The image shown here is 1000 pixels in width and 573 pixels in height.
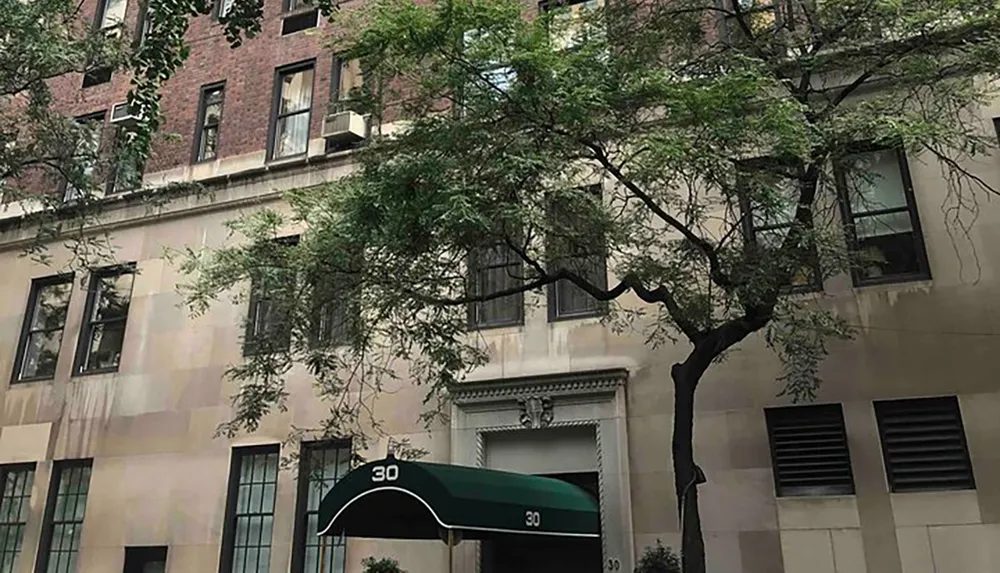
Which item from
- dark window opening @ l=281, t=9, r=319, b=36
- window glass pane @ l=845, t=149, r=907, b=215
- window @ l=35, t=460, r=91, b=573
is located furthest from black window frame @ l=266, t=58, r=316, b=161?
window glass pane @ l=845, t=149, r=907, b=215

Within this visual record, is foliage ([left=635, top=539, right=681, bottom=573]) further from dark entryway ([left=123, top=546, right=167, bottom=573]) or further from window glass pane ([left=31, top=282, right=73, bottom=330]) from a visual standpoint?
window glass pane ([left=31, top=282, right=73, bottom=330])

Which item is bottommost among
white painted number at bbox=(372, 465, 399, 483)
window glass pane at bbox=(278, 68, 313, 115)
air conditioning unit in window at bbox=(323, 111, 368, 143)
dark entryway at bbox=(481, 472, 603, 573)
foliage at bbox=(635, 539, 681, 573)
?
foliage at bbox=(635, 539, 681, 573)

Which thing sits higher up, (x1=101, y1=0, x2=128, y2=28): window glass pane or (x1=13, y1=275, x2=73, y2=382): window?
(x1=101, y1=0, x2=128, y2=28): window glass pane

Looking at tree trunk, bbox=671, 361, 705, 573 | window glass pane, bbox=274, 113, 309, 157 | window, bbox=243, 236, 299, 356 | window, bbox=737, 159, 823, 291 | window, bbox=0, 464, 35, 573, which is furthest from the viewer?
window glass pane, bbox=274, 113, 309, 157

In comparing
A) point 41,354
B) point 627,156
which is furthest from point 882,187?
point 41,354

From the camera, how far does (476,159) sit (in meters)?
9.07

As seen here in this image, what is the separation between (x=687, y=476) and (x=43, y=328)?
580 inches

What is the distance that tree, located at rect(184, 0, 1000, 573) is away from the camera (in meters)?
8.55

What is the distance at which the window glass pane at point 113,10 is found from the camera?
19688 millimetres

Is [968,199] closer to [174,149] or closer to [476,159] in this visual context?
[476,159]

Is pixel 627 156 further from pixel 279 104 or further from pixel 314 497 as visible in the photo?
pixel 279 104

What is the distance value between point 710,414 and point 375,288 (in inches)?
205

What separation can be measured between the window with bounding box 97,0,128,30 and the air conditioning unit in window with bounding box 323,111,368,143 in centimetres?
780

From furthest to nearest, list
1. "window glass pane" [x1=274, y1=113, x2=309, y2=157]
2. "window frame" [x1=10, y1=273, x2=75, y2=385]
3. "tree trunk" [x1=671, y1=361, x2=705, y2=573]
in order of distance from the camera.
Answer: "window frame" [x1=10, y1=273, x2=75, y2=385]
"window glass pane" [x1=274, y1=113, x2=309, y2=157]
"tree trunk" [x1=671, y1=361, x2=705, y2=573]
